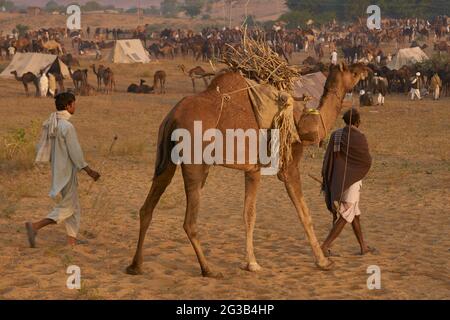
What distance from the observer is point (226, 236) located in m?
9.12

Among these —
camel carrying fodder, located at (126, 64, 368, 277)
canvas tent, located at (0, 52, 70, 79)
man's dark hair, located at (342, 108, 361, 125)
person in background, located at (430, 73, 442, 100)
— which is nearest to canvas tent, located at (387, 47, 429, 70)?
person in background, located at (430, 73, 442, 100)

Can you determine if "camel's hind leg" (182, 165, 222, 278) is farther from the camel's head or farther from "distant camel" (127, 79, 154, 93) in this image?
"distant camel" (127, 79, 154, 93)

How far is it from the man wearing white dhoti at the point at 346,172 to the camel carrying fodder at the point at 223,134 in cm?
46

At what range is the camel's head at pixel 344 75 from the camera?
7.71 m

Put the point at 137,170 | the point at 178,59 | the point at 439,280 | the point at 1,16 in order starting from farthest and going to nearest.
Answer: the point at 1,16 → the point at 178,59 → the point at 137,170 → the point at 439,280

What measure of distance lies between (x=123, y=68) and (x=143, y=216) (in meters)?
34.4

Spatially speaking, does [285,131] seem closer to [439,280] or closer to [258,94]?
[258,94]

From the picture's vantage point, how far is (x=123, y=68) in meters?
40.9

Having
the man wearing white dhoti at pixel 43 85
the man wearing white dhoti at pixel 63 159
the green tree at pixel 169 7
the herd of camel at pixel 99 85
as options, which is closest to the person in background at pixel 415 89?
the herd of camel at pixel 99 85

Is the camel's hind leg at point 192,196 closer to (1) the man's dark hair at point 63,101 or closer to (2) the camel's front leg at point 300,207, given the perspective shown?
(2) the camel's front leg at point 300,207

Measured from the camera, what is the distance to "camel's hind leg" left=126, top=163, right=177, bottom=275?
23.5ft
